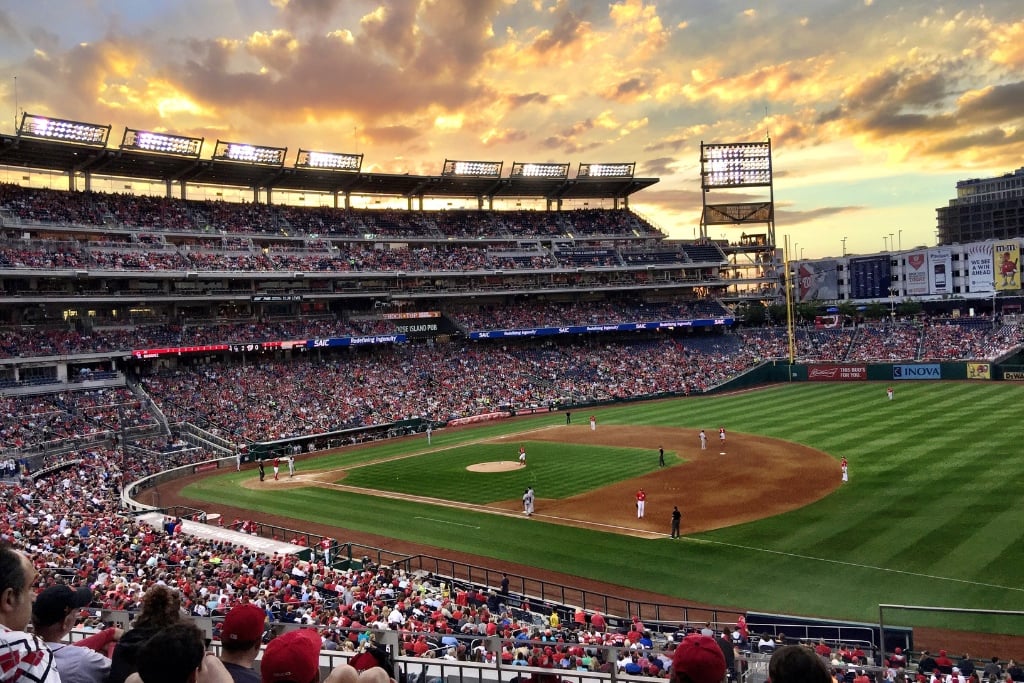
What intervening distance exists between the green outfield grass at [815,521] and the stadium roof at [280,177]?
101ft

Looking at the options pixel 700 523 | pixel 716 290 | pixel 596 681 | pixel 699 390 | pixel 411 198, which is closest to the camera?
pixel 596 681

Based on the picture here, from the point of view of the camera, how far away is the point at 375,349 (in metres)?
65.8

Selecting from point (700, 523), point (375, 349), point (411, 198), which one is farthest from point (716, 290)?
point (700, 523)

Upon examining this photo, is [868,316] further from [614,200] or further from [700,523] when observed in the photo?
[700,523]

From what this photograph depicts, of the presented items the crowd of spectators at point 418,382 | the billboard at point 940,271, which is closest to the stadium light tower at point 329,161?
the crowd of spectators at point 418,382

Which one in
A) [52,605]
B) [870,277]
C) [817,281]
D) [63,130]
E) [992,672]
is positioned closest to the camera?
[52,605]

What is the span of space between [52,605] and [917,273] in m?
109

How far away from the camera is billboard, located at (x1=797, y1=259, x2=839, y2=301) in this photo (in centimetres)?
11019

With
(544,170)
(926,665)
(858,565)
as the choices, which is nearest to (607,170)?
(544,170)

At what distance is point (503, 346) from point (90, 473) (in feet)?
136

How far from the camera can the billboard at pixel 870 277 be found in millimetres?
101500

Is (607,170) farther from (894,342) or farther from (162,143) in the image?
(162,143)

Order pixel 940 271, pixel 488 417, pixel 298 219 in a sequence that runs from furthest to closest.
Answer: pixel 940 271
pixel 298 219
pixel 488 417

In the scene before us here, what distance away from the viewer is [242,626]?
4.55m
